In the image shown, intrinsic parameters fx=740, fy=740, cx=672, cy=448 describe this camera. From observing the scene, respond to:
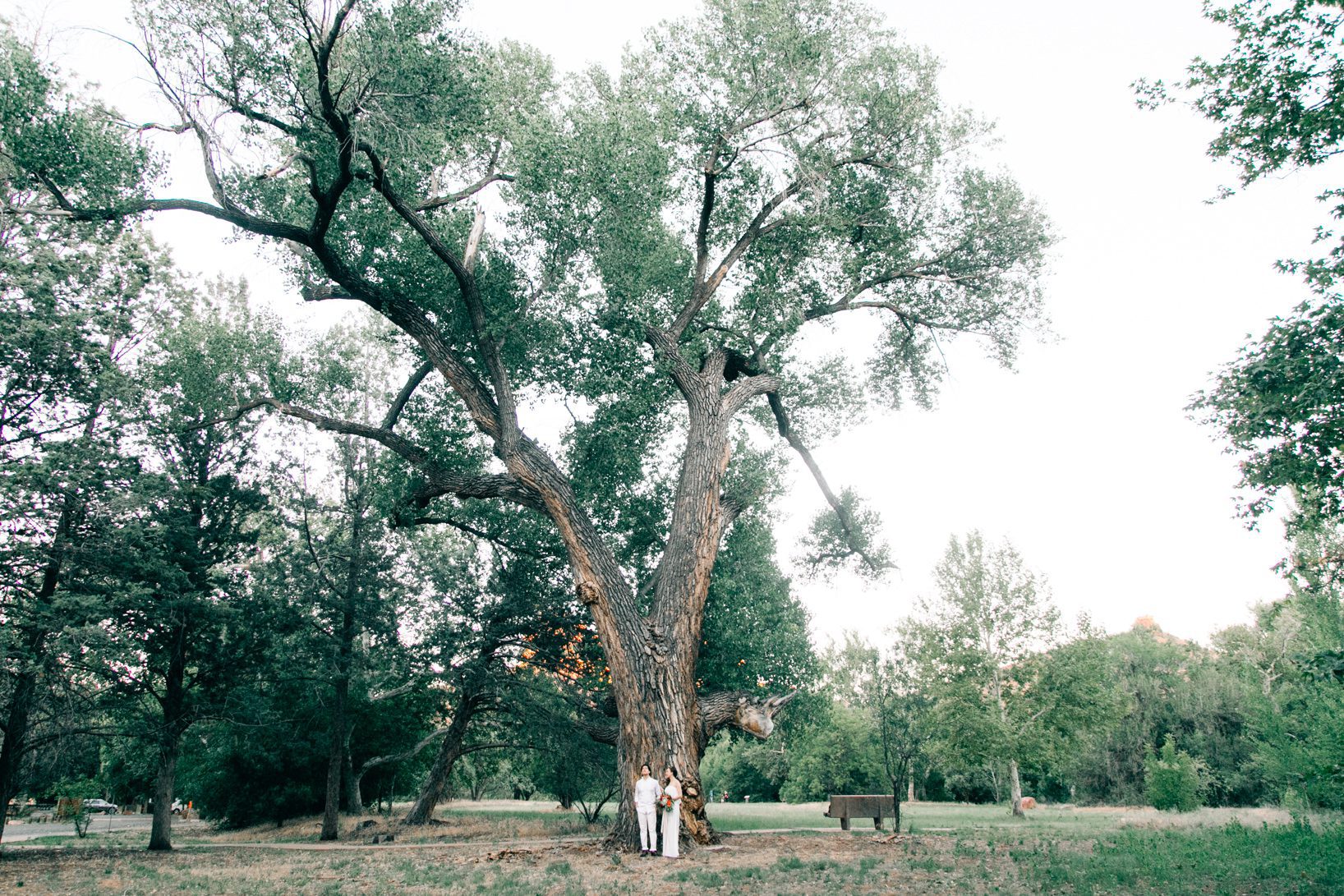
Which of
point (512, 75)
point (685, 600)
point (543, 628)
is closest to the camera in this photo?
point (685, 600)

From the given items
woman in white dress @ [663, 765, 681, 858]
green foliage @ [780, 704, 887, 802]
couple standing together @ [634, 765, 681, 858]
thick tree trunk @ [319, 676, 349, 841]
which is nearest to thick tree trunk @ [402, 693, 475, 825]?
thick tree trunk @ [319, 676, 349, 841]

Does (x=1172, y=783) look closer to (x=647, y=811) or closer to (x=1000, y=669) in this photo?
(x=1000, y=669)

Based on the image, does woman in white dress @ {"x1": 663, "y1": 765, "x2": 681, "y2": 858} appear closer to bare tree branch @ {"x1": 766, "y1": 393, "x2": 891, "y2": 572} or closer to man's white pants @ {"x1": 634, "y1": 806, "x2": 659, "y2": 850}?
man's white pants @ {"x1": 634, "y1": 806, "x2": 659, "y2": 850}

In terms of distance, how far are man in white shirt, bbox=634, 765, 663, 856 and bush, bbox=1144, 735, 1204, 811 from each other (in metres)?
23.7

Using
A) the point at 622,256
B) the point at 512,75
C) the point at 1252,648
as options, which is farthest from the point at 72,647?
the point at 1252,648

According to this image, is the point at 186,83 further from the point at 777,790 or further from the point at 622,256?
the point at 777,790

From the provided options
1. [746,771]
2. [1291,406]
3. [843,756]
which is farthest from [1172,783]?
[746,771]

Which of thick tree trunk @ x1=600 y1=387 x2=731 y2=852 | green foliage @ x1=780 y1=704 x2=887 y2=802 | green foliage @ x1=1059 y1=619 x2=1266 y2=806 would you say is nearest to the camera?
thick tree trunk @ x1=600 y1=387 x2=731 y2=852

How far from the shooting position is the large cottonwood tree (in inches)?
395

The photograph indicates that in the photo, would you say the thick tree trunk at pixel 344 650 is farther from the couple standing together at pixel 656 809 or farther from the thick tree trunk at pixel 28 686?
the couple standing together at pixel 656 809

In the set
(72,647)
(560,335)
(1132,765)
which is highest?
(560,335)

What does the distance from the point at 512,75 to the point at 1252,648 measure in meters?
47.1

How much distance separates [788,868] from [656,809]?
207cm

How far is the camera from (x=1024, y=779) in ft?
143
